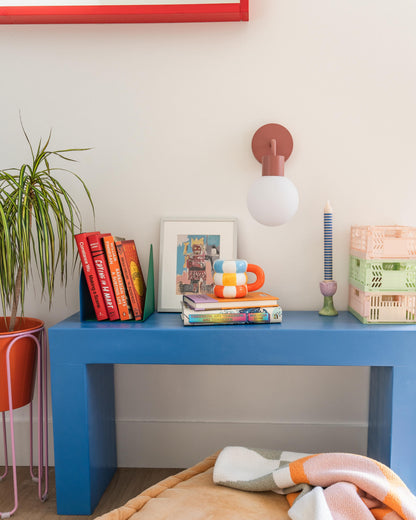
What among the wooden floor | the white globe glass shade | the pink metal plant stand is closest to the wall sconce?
the white globe glass shade

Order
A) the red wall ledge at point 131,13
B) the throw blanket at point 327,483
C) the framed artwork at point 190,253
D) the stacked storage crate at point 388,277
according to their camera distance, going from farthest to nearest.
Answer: the framed artwork at point 190,253 → the red wall ledge at point 131,13 → the stacked storage crate at point 388,277 → the throw blanket at point 327,483

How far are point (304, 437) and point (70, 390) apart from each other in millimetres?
1000

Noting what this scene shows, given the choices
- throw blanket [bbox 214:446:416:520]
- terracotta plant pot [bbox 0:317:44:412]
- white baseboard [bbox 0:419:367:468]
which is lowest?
white baseboard [bbox 0:419:367:468]

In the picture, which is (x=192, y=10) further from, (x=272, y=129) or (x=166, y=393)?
(x=166, y=393)

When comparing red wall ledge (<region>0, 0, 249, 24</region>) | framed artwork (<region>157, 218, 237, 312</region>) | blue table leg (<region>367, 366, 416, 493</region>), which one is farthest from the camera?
framed artwork (<region>157, 218, 237, 312</region>)

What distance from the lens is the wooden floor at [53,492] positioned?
1812 mm

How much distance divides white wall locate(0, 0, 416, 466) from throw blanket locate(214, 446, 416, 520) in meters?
0.42

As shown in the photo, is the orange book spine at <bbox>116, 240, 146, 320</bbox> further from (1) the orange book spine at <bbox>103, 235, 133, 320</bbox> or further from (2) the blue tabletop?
(2) the blue tabletop

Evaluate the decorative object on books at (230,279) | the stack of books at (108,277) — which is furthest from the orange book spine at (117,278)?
the decorative object on books at (230,279)

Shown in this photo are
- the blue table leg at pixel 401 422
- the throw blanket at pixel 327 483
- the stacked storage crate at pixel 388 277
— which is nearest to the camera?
the throw blanket at pixel 327 483

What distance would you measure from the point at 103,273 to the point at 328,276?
0.85m

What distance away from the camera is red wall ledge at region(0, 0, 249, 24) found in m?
1.93

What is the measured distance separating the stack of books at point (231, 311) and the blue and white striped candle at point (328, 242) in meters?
0.29

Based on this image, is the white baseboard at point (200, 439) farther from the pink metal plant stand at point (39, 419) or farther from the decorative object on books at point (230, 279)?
the decorative object on books at point (230, 279)
